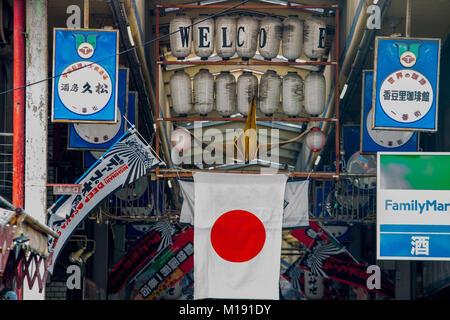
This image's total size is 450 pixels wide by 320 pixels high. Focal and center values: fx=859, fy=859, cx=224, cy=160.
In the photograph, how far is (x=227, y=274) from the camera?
15.8 metres

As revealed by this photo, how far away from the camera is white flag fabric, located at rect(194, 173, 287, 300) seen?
51.6ft

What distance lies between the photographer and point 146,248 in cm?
1991

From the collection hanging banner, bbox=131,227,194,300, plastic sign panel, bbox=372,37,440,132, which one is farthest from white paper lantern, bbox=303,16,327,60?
hanging banner, bbox=131,227,194,300

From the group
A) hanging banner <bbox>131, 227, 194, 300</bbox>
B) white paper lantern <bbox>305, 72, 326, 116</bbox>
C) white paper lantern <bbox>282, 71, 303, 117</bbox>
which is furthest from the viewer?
hanging banner <bbox>131, 227, 194, 300</bbox>

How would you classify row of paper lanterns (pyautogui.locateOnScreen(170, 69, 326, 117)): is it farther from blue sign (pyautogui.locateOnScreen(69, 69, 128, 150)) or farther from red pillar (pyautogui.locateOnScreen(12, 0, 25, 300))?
red pillar (pyautogui.locateOnScreen(12, 0, 25, 300))

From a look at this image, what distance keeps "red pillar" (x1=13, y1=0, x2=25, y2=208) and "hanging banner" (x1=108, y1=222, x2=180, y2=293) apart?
551 centimetres

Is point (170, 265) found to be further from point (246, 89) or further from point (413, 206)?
point (413, 206)

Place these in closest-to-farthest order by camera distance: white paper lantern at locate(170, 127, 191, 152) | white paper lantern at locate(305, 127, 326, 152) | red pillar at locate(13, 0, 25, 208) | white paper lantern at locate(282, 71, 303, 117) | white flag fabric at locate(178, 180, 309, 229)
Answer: red pillar at locate(13, 0, 25, 208)
white flag fabric at locate(178, 180, 309, 229)
white paper lantern at locate(282, 71, 303, 117)
white paper lantern at locate(170, 127, 191, 152)
white paper lantern at locate(305, 127, 326, 152)

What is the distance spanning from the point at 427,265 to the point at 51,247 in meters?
11.4

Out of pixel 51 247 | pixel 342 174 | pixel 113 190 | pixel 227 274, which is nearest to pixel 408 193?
pixel 342 174

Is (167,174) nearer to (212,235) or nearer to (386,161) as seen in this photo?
(212,235)

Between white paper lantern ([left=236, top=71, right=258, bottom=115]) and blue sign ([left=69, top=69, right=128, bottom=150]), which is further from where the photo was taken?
white paper lantern ([left=236, top=71, right=258, bottom=115])

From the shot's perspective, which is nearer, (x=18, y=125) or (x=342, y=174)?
(x=18, y=125)

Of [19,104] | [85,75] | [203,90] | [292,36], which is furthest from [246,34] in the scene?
[19,104]
